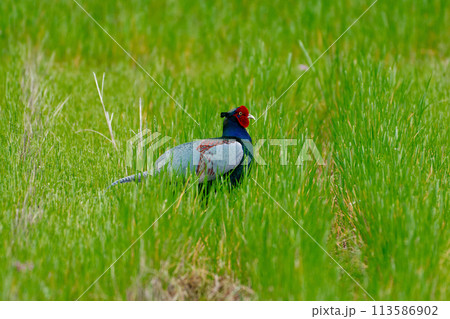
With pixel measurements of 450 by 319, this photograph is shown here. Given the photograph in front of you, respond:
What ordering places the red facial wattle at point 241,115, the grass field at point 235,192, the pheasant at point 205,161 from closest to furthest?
1. the grass field at point 235,192
2. the pheasant at point 205,161
3. the red facial wattle at point 241,115

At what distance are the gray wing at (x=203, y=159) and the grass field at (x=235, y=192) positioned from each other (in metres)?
0.12

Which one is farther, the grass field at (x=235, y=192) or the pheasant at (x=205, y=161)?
the pheasant at (x=205, y=161)

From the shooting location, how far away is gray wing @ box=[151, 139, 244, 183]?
324 cm

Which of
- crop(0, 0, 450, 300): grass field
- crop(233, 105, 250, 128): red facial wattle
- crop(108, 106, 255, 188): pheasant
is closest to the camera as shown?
crop(0, 0, 450, 300): grass field

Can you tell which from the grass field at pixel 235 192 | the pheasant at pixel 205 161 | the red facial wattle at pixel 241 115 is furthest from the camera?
the red facial wattle at pixel 241 115

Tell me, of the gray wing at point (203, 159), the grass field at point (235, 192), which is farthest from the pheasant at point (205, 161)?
the grass field at point (235, 192)

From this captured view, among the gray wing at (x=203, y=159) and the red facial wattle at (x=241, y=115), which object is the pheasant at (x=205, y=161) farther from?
the red facial wattle at (x=241, y=115)

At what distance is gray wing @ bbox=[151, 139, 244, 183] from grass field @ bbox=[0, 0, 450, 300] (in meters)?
0.12

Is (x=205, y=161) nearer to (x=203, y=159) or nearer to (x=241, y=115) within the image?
(x=203, y=159)

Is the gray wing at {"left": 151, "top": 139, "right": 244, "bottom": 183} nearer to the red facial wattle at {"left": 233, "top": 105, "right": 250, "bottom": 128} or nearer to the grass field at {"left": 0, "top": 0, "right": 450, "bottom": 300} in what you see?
the grass field at {"left": 0, "top": 0, "right": 450, "bottom": 300}

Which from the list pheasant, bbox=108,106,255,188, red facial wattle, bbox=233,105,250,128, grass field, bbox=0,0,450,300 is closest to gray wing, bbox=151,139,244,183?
pheasant, bbox=108,106,255,188

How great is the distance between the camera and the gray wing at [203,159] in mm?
3242

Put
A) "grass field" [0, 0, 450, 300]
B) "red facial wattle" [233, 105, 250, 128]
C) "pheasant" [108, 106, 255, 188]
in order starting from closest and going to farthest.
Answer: "grass field" [0, 0, 450, 300] < "pheasant" [108, 106, 255, 188] < "red facial wattle" [233, 105, 250, 128]

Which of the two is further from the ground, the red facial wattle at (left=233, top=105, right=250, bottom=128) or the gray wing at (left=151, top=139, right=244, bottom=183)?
the red facial wattle at (left=233, top=105, right=250, bottom=128)
